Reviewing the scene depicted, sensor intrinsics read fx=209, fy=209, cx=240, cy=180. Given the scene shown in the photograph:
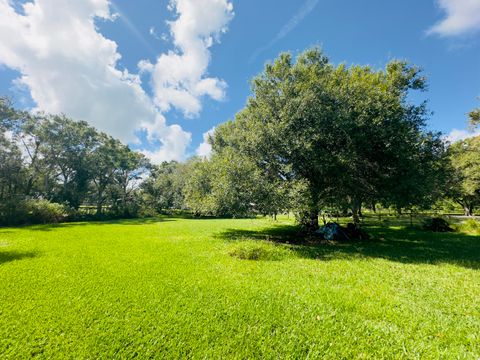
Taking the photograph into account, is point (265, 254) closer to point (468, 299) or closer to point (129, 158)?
point (468, 299)

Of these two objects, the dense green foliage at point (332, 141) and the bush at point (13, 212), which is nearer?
the dense green foliage at point (332, 141)

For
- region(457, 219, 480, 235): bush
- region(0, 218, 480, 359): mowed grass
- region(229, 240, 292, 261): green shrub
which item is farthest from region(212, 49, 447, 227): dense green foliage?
region(457, 219, 480, 235): bush

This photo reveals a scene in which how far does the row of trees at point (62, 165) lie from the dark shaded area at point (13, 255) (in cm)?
1540

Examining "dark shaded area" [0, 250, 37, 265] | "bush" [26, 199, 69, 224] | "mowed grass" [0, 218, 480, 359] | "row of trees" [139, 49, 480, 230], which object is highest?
"row of trees" [139, 49, 480, 230]

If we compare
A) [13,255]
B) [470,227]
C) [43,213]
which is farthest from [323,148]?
[43,213]

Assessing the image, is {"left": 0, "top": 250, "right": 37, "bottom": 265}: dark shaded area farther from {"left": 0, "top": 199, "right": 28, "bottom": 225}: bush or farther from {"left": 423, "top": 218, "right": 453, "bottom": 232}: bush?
{"left": 423, "top": 218, "right": 453, "bottom": 232}: bush

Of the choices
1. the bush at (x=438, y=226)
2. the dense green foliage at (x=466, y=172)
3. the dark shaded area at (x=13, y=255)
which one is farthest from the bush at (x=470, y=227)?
the dark shaded area at (x=13, y=255)

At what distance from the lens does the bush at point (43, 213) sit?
2045 centimetres

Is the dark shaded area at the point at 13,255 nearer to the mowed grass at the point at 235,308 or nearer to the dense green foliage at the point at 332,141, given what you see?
the mowed grass at the point at 235,308

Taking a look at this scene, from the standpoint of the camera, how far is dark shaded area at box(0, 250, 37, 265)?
7633 mm

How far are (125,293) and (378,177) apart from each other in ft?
44.8

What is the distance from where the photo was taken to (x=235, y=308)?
4.34 m

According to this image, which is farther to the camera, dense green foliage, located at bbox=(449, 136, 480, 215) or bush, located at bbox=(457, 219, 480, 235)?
dense green foliage, located at bbox=(449, 136, 480, 215)

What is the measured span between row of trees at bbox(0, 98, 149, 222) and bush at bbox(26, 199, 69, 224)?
970mm
